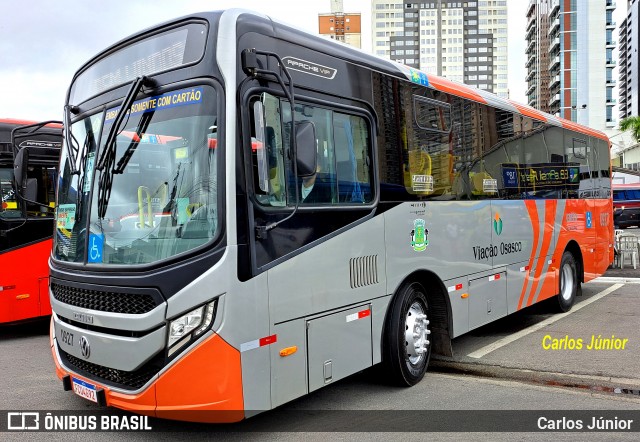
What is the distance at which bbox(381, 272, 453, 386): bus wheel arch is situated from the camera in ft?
18.3

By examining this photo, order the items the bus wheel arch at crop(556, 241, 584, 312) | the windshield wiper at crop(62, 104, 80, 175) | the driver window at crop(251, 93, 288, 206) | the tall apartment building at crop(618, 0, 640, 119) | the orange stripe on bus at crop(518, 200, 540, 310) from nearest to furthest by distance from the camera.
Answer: the driver window at crop(251, 93, 288, 206), the windshield wiper at crop(62, 104, 80, 175), the orange stripe on bus at crop(518, 200, 540, 310), the bus wheel arch at crop(556, 241, 584, 312), the tall apartment building at crop(618, 0, 640, 119)

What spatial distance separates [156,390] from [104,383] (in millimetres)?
577

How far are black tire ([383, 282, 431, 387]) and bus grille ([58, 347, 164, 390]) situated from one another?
91.0 inches

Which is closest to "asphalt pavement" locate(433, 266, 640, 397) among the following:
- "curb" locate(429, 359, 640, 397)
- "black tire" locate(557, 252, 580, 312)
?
"curb" locate(429, 359, 640, 397)

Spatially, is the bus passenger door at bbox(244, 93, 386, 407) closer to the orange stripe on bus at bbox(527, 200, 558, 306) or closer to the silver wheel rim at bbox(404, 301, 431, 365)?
the silver wheel rim at bbox(404, 301, 431, 365)

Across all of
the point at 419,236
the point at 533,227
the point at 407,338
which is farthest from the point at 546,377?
the point at 533,227

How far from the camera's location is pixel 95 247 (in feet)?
14.4

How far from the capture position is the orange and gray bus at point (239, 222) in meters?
3.96

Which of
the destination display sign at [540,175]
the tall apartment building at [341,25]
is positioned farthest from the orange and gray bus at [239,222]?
the tall apartment building at [341,25]

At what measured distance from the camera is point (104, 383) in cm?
432

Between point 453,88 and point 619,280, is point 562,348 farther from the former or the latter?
point 619,280

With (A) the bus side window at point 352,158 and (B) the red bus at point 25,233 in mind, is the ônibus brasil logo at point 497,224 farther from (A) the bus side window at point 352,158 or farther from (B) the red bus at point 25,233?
(B) the red bus at point 25,233

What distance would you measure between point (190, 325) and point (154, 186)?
1023mm

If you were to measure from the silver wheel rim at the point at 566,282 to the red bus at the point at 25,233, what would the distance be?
807 centimetres
